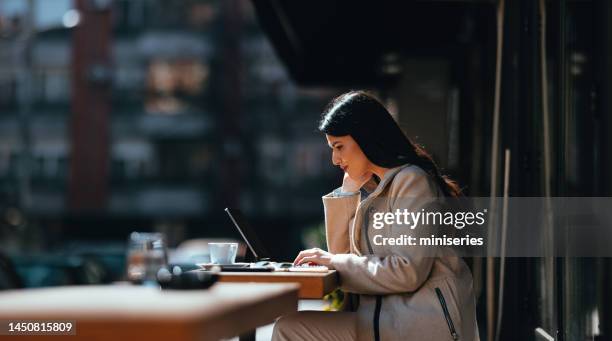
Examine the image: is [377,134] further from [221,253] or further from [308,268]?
[221,253]

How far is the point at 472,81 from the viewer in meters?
10.1

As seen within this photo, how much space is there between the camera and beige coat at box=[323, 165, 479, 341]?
380 centimetres

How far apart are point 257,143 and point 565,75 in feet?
113

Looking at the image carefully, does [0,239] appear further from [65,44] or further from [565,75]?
[565,75]

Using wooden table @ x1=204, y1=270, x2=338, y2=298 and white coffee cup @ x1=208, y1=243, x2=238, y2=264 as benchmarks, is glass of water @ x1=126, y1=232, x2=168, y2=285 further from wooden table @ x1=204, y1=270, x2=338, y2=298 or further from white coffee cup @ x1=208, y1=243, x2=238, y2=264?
wooden table @ x1=204, y1=270, x2=338, y2=298

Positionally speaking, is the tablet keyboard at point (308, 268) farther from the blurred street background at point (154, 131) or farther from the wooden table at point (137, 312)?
the blurred street background at point (154, 131)

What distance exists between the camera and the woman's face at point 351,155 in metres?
4.18

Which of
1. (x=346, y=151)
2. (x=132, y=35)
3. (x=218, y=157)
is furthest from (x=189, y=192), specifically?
(x=346, y=151)

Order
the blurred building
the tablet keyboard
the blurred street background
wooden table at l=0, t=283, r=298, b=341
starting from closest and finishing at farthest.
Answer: wooden table at l=0, t=283, r=298, b=341
the tablet keyboard
the blurred street background
the blurred building

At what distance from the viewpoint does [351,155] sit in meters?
4.20

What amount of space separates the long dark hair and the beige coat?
95 mm

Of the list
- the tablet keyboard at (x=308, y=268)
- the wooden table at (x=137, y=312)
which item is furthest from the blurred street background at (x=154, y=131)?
the wooden table at (x=137, y=312)

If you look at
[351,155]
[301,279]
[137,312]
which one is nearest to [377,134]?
[351,155]

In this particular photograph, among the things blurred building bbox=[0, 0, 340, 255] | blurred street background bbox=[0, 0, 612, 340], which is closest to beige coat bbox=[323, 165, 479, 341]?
blurred street background bbox=[0, 0, 612, 340]
